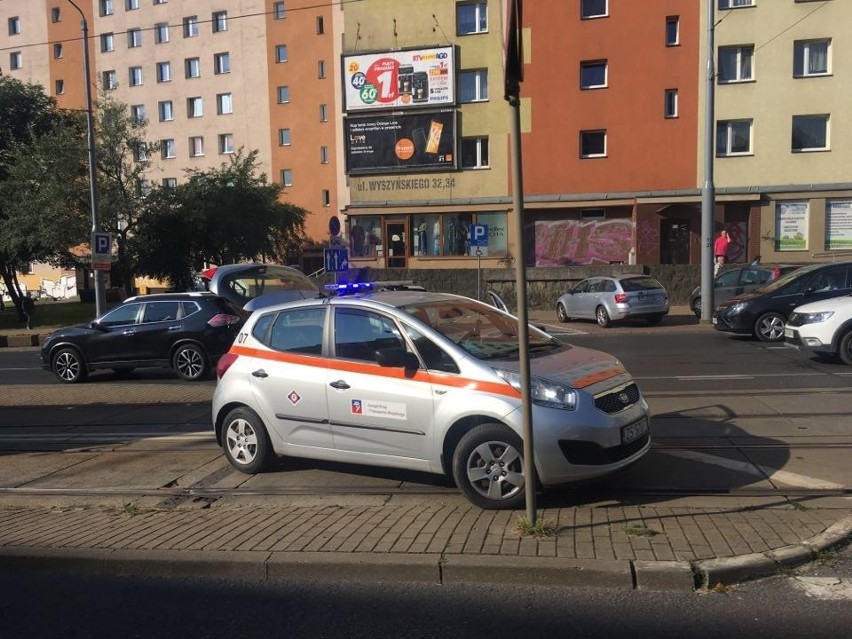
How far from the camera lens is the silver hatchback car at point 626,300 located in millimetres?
19219

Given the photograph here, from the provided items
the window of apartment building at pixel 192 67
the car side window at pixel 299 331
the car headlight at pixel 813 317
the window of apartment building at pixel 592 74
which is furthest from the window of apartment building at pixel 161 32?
the car side window at pixel 299 331

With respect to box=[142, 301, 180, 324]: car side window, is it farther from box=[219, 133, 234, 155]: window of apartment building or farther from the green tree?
box=[219, 133, 234, 155]: window of apartment building

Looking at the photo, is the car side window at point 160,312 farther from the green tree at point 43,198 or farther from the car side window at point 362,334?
the green tree at point 43,198

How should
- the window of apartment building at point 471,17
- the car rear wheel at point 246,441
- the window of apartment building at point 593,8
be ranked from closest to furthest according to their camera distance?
the car rear wheel at point 246,441
the window of apartment building at point 593,8
the window of apartment building at point 471,17

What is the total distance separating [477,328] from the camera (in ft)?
19.8

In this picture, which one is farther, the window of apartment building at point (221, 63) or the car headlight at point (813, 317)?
the window of apartment building at point (221, 63)

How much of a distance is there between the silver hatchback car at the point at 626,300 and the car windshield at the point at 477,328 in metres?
13.4

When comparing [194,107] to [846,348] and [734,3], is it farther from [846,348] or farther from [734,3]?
[846,348]

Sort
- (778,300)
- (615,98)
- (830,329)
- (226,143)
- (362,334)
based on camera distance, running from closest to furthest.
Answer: (362,334)
(830,329)
(778,300)
(615,98)
(226,143)

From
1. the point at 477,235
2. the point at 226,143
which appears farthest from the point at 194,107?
the point at 477,235

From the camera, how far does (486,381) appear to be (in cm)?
527

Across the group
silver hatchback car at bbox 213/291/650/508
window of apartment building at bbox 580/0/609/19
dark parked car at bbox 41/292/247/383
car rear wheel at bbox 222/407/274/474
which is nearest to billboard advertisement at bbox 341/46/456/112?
window of apartment building at bbox 580/0/609/19

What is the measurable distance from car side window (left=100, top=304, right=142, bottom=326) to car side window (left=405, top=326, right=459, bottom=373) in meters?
9.15

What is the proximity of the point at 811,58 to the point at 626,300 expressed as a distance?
15919 mm
